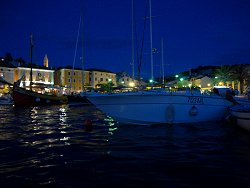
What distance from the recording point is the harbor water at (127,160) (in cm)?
586

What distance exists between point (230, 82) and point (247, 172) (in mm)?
62115

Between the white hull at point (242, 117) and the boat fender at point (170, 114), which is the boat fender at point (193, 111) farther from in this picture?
the white hull at point (242, 117)

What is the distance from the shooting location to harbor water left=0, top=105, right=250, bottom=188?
5855 mm

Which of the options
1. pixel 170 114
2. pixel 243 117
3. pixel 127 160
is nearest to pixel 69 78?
pixel 170 114

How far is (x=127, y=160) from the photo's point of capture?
7.59 meters

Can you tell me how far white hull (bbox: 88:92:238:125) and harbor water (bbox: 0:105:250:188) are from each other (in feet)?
5.34

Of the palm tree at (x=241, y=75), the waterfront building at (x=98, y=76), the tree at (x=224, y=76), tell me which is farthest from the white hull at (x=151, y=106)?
the waterfront building at (x=98, y=76)

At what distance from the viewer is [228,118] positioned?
51.5 ft

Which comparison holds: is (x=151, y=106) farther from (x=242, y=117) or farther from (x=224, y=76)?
(x=224, y=76)

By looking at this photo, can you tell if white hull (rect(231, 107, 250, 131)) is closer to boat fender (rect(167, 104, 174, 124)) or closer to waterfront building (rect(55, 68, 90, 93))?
boat fender (rect(167, 104, 174, 124))

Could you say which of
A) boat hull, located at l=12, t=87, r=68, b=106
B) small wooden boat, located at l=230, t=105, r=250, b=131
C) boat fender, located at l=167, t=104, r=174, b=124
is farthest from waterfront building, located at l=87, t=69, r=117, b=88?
small wooden boat, located at l=230, t=105, r=250, b=131

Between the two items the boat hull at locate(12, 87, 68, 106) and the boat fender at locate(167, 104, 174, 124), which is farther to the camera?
the boat hull at locate(12, 87, 68, 106)

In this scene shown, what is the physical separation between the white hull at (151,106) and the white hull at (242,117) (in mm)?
2048

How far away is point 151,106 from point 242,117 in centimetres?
488
